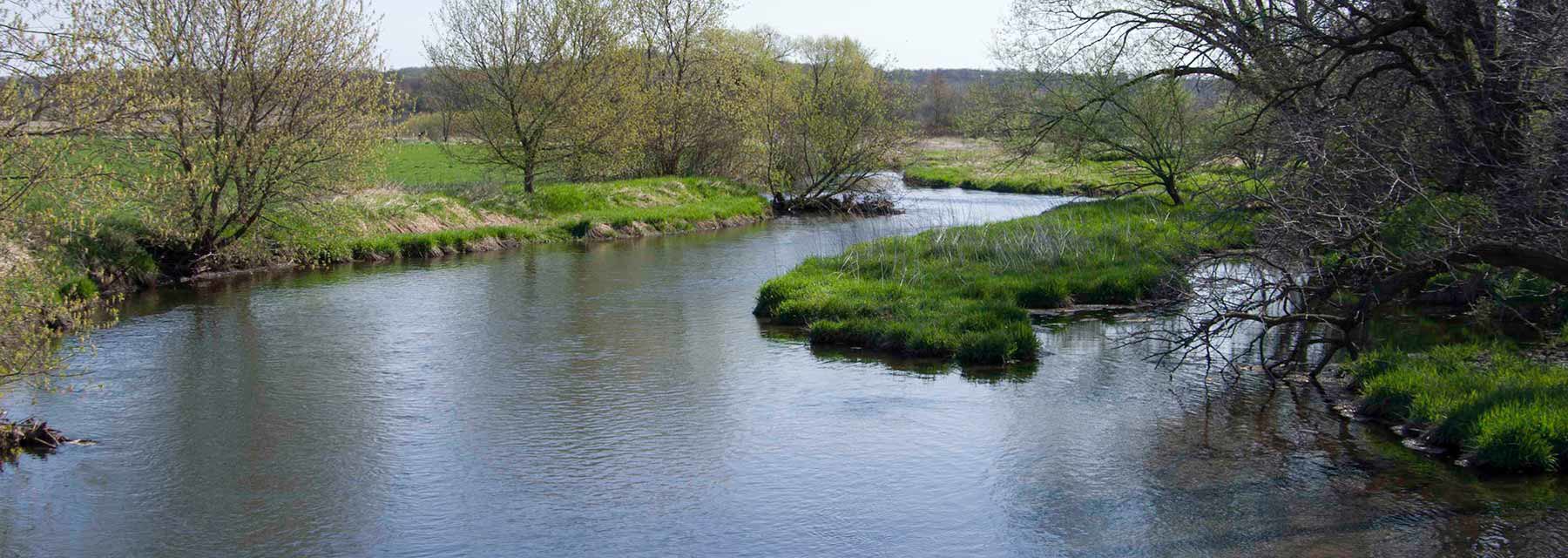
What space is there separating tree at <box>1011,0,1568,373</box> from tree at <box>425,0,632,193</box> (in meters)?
21.1

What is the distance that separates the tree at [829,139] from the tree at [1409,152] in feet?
67.9

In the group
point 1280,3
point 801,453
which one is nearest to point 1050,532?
point 801,453

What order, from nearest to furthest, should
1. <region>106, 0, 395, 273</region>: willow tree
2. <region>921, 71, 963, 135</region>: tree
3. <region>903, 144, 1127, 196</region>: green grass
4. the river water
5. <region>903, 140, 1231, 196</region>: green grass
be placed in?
the river water, <region>106, 0, 395, 273</region>: willow tree, <region>903, 140, 1231, 196</region>: green grass, <region>903, 144, 1127, 196</region>: green grass, <region>921, 71, 963, 135</region>: tree

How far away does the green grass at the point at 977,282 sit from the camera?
13945 mm

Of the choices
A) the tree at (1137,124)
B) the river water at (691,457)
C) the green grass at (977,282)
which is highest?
the tree at (1137,124)

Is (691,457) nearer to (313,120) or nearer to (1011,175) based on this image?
(313,120)

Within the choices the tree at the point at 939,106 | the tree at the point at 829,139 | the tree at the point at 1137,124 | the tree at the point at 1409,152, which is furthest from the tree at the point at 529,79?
the tree at the point at 939,106

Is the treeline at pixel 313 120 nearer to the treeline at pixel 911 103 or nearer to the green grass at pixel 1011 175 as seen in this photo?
the treeline at pixel 911 103

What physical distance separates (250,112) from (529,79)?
475 inches

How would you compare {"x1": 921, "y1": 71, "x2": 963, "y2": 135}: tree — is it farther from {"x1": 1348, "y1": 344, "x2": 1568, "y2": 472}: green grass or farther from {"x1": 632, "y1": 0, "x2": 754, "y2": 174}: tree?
{"x1": 1348, "y1": 344, "x2": 1568, "y2": 472}: green grass

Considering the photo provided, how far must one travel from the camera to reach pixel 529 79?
30781mm

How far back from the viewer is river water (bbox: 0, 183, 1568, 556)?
26.0 ft

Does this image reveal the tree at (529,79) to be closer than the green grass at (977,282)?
No

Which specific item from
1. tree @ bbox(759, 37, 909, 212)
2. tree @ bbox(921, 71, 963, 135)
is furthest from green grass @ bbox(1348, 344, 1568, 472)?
tree @ bbox(921, 71, 963, 135)
